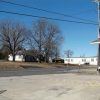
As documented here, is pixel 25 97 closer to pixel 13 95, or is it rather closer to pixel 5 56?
pixel 13 95

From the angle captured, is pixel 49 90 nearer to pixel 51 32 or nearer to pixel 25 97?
pixel 25 97

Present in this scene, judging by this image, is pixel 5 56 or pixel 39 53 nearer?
pixel 39 53

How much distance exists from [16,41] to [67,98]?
239 feet

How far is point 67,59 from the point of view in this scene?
127062 millimetres

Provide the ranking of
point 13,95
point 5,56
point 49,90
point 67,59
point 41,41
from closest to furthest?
1. point 13,95
2. point 49,90
3. point 41,41
4. point 5,56
5. point 67,59

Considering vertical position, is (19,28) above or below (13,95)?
above

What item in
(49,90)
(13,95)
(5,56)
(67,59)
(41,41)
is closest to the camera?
(13,95)

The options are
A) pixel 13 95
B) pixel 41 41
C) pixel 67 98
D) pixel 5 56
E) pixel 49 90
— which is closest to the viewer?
pixel 67 98

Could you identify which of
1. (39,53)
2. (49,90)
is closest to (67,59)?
(39,53)

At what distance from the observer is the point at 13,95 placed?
15.1 meters

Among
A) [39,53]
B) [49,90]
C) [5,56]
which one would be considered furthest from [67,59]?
[49,90]

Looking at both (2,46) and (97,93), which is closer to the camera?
(97,93)

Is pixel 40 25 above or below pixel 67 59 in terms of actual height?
above

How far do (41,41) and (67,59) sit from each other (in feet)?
145
